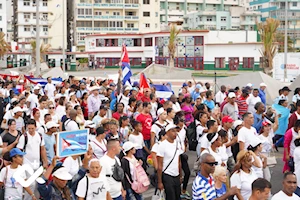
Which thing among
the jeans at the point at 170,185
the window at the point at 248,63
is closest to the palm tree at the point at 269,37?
the window at the point at 248,63

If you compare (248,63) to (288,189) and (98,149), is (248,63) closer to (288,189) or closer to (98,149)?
(98,149)

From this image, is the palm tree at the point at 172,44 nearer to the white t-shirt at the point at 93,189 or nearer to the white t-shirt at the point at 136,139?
the white t-shirt at the point at 136,139

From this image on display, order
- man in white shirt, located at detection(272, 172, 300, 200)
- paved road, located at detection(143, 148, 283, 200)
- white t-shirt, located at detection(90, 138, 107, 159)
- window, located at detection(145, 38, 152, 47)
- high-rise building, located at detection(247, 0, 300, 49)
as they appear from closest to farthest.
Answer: man in white shirt, located at detection(272, 172, 300, 200) → white t-shirt, located at detection(90, 138, 107, 159) → paved road, located at detection(143, 148, 283, 200) → window, located at detection(145, 38, 152, 47) → high-rise building, located at detection(247, 0, 300, 49)

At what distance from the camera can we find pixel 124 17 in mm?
81188

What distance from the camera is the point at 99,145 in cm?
869

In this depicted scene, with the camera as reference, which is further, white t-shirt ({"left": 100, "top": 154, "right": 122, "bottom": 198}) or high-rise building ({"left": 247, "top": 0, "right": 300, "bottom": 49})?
high-rise building ({"left": 247, "top": 0, "right": 300, "bottom": 49})

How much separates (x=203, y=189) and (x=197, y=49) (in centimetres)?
5830

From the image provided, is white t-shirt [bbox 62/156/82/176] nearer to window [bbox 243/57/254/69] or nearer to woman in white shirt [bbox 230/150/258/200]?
woman in white shirt [bbox 230/150/258/200]

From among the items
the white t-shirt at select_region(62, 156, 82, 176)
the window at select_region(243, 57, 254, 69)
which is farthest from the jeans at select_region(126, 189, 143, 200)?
the window at select_region(243, 57, 254, 69)

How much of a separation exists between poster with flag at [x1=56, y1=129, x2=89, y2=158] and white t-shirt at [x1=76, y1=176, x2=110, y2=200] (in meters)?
1.08

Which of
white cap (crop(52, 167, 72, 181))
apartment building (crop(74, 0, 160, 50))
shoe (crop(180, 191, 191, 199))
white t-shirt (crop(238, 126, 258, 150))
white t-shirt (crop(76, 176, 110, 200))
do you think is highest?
apartment building (crop(74, 0, 160, 50))

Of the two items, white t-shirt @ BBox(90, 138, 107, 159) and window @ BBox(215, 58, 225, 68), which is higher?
window @ BBox(215, 58, 225, 68)

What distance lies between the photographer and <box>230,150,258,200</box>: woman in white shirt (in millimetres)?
6621

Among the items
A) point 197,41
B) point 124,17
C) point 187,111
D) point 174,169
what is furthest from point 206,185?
point 124,17
